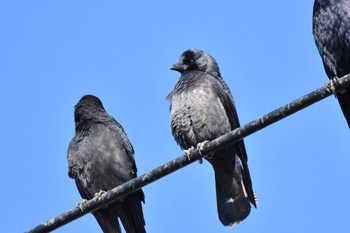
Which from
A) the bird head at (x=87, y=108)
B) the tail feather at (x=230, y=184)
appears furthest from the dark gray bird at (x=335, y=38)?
the bird head at (x=87, y=108)

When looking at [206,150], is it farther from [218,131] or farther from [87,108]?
[87,108]

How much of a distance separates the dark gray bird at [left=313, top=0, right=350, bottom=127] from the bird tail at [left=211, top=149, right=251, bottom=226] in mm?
1983

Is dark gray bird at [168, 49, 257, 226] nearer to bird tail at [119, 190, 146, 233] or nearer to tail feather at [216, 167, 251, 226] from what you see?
tail feather at [216, 167, 251, 226]

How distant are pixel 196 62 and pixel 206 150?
13.8 ft

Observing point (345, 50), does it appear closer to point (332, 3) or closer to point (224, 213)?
point (332, 3)

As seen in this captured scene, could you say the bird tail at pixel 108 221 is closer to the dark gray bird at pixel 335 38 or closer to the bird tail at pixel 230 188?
the bird tail at pixel 230 188

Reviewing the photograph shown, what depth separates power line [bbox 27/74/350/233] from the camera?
5914mm

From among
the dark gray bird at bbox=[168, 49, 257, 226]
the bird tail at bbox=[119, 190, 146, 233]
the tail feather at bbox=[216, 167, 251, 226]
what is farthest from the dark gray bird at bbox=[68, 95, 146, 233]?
the tail feather at bbox=[216, 167, 251, 226]

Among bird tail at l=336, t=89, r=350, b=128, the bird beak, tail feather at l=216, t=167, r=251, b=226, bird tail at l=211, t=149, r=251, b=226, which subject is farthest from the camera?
the bird beak

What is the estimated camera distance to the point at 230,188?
9.82 metres

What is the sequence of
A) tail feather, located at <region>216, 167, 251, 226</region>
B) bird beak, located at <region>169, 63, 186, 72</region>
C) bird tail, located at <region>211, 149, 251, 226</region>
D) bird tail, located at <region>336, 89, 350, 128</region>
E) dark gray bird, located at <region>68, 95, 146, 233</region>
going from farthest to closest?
bird beak, located at <region>169, 63, 186, 72</region>
dark gray bird, located at <region>68, 95, 146, 233</region>
bird tail, located at <region>211, 149, 251, 226</region>
tail feather, located at <region>216, 167, 251, 226</region>
bird tail, located at <region>336, 89, 350, 128</region>

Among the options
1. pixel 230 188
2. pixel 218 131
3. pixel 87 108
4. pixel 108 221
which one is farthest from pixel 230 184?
pixel 87 108

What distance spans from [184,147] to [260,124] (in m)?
3.89

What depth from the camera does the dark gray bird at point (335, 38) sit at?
8086 millimetres
